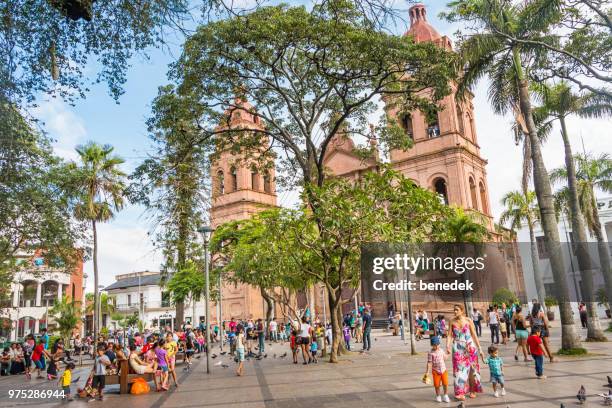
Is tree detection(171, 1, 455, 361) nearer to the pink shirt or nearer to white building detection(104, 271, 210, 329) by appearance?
the pink shirt

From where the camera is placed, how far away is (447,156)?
121 ft

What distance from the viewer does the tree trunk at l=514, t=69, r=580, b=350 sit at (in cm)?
1415

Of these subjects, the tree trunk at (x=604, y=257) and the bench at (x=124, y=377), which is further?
the tree trunk at (x=604, y=257)

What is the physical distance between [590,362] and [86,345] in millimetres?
35617

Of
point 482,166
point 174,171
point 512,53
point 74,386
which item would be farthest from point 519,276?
point 74,386

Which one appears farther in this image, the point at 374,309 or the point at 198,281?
the point at 374,309

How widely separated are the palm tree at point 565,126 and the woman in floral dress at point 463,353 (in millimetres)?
9367

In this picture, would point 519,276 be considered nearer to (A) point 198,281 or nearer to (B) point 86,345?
(A) point 198,281

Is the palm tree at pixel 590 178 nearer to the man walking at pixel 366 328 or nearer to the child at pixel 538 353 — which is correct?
the man walking at pixel 366 328

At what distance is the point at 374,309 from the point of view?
125ft

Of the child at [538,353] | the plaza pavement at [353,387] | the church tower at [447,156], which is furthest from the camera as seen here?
the church tower at [447,156]

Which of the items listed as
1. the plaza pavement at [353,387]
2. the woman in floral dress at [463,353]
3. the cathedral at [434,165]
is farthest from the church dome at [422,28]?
the woman in floral dress at [463,353]

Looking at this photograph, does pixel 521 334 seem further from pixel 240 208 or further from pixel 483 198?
pixel 240 208

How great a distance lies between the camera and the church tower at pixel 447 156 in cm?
3656
